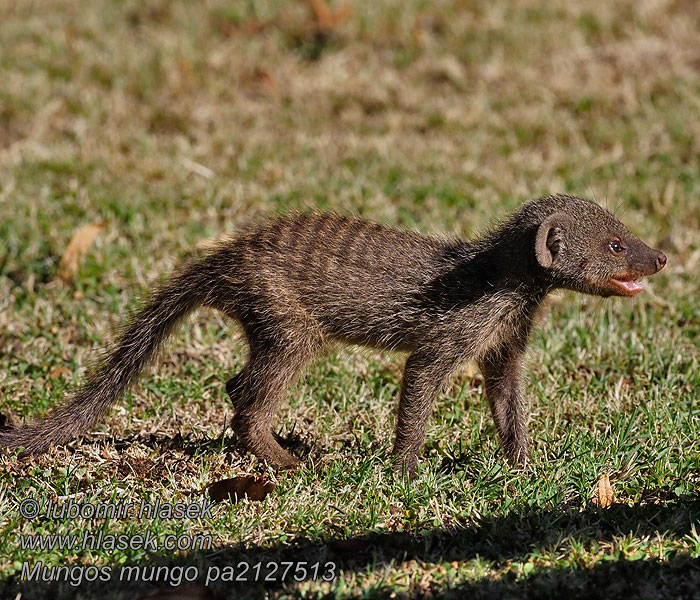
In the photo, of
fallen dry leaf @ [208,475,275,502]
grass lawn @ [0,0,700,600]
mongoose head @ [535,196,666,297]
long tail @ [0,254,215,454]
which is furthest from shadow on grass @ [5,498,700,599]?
mongoose head @ [535,196,666,297]

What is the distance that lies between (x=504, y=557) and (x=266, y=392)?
1.40 m

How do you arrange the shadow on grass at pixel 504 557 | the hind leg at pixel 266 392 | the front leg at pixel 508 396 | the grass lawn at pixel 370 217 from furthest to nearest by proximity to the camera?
the front leg at pixel 508 396 < the hind leg at pixel 266 392 < the grass lawn at pixel 370 217 < the shadow on grass at pixel 504 557

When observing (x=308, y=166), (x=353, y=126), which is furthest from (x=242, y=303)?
(x=353, y=126)

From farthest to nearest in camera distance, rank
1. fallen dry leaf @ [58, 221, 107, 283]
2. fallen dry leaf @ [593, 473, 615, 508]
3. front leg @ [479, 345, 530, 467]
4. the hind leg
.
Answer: fallen dry leaf @ [58, 221, 107, 283] → front leg @ [479, 345, 530, 467] → the hind leg → fallen dry leaf @ [593, 473, 615, 508]

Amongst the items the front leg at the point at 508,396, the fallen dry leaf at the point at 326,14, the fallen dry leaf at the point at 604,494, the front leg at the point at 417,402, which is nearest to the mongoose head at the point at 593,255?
the front leg at the point at 508,396

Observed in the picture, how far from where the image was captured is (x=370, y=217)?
282 inches

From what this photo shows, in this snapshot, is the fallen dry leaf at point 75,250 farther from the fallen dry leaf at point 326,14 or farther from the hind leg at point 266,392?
the fallen dry leaf at point 326,14

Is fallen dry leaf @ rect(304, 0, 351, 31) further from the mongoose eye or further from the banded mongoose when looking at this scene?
the mongoose eye

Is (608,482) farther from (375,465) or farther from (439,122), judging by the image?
(439,122)

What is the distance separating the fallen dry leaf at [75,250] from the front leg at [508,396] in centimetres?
291

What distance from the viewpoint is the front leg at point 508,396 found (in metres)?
4.80

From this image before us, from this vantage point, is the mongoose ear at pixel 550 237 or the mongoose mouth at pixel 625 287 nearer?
the mongoose ear at pixel 550 237

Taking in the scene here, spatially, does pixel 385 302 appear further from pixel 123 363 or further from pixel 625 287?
pixel 123 363

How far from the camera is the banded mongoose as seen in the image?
184 inches
